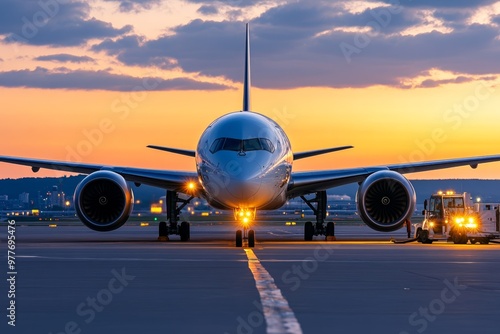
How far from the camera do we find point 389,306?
43.5ft

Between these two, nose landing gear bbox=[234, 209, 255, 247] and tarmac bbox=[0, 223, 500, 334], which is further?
nose landing gear bbox=[234, 209, 255, 247]

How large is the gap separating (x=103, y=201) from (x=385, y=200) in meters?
9.30

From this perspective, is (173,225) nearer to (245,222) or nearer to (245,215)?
(245,215)

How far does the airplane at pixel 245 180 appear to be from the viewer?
106 feet

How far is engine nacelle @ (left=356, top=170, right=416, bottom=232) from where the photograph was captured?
36.8m

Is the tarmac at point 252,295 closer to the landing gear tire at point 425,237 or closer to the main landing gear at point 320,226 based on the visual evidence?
the landing gear tire at point 425,237

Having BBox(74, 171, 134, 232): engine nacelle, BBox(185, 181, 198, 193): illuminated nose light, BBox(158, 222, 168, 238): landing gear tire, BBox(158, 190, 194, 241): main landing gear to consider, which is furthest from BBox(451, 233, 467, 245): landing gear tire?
BBox(74, 171, 134, 232): engine nacelle

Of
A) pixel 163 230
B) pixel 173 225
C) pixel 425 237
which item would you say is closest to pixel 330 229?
pixel 425 237

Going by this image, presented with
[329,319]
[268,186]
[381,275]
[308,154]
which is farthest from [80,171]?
[329,319]

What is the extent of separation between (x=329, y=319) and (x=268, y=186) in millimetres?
20817

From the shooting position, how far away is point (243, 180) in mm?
31594

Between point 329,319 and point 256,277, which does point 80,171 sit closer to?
point 256,277

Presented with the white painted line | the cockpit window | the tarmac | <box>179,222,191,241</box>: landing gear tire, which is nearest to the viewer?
the white painted line

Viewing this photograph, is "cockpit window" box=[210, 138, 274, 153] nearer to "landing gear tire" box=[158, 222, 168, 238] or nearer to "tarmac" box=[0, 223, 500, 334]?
"landing gear tire" box=[158, 222, 168, 238]
